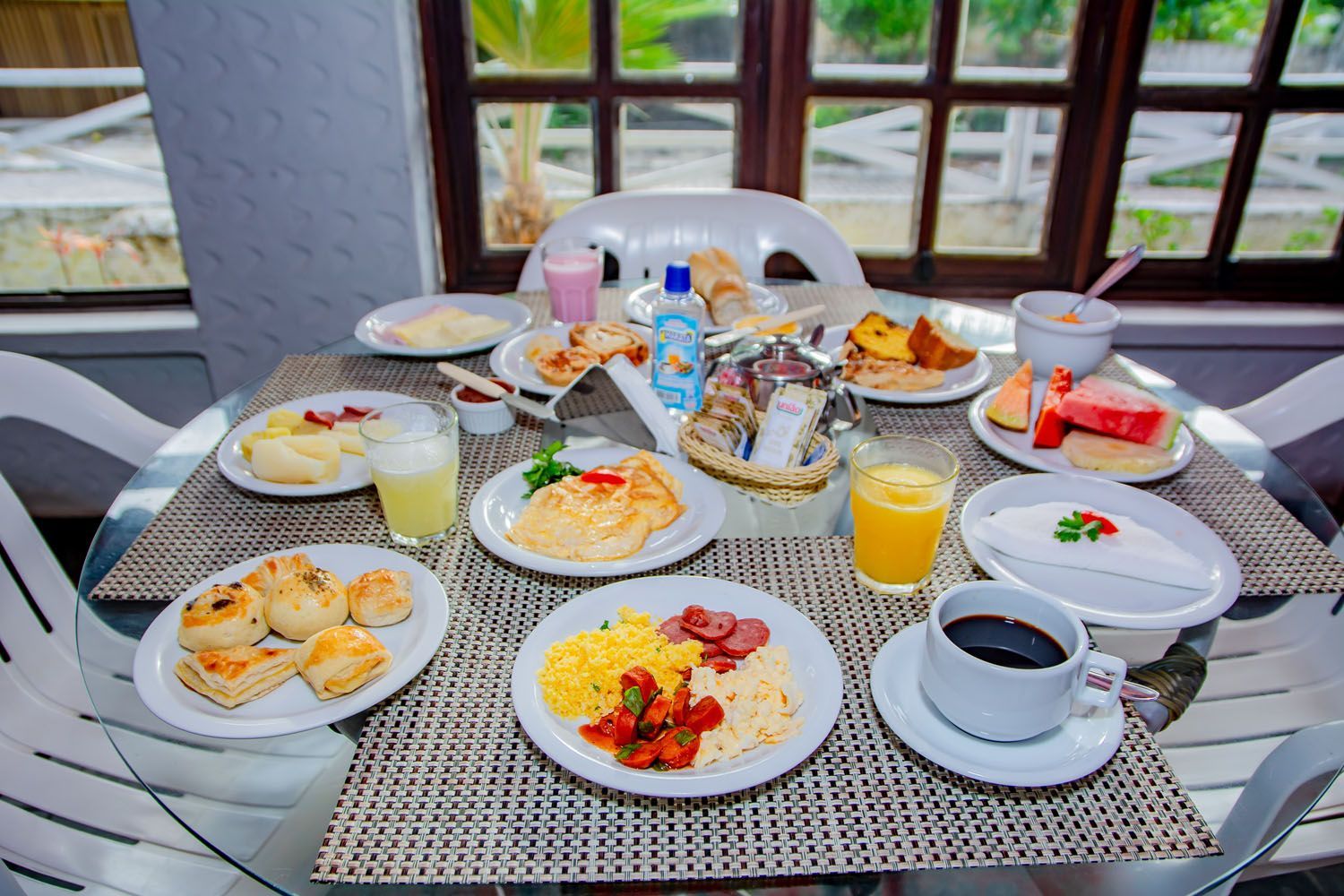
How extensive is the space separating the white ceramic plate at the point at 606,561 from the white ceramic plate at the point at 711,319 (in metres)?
0.54

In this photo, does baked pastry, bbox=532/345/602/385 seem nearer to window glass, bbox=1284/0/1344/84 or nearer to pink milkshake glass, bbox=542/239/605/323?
pink milkshake glass, bbox=542/239/605/323

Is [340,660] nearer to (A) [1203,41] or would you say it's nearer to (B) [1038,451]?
(B) [1038,451]

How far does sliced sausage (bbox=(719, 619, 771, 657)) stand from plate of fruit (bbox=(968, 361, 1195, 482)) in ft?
1.82

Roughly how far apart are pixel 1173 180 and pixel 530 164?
1.94 metres

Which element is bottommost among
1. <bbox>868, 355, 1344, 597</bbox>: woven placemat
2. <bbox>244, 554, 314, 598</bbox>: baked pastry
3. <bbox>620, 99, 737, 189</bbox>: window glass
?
<bbox>868, 355, 1344, 597</bbox>: woven placemat

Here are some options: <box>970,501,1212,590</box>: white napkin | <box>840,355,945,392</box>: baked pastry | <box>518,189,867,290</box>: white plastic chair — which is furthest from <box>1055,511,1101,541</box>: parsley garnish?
<box>518,189,867,290</box>: white plastic chair

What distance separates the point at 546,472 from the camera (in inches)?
47.2

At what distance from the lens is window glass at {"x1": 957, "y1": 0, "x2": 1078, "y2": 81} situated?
2.55 m

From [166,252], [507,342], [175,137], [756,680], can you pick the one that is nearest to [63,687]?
[507,342]

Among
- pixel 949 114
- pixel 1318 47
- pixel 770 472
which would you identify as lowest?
pixel 770 472

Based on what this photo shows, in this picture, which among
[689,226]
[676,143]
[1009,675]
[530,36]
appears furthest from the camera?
[676,143]

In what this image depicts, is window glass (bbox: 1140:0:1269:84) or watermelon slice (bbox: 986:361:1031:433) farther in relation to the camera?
window glass (bbox: 1140:0:1269:84)

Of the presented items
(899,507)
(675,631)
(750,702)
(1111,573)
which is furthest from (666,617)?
(1111,573)

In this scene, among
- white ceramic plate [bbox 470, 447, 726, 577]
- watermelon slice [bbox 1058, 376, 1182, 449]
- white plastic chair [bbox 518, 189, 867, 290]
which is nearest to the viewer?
white ceramic plate [bbox 470, 447, 726, 577]
